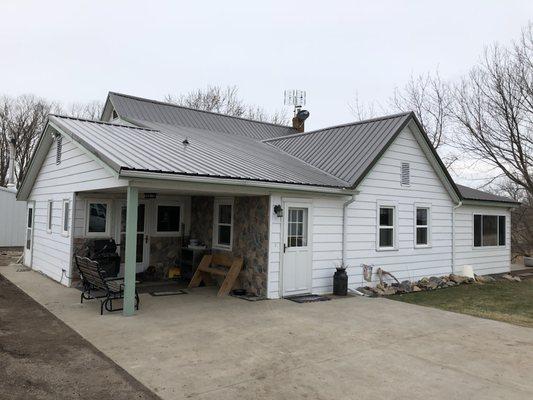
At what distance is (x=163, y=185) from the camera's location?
7.72 metres

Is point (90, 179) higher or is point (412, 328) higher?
point (90, 179)

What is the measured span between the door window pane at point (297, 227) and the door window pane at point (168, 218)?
387cm

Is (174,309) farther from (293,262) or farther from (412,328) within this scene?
(412,328)

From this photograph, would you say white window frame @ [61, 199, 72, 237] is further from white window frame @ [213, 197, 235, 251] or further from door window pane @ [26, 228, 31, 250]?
door window pane @ [26, 228, 31, 250]

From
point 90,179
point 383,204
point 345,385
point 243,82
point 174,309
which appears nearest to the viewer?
point 345,385

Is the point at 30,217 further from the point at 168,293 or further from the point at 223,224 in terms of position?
the point at 223,224

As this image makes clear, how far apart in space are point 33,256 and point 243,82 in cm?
2403

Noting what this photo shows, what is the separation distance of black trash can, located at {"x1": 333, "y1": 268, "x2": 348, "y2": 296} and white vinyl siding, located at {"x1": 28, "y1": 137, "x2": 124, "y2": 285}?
17.9 ft

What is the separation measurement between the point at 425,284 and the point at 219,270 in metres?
5.87

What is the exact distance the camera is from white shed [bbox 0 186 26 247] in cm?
2155

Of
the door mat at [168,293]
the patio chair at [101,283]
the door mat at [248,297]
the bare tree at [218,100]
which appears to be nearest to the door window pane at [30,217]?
the patio chair at [101,283]

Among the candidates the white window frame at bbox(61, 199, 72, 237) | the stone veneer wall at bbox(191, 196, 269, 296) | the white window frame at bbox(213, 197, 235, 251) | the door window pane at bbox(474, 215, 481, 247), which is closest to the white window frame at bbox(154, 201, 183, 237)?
the white window frame at bbox(213, 197, 235, 251)

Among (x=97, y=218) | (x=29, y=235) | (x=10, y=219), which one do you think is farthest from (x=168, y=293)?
(x=10, y=219)

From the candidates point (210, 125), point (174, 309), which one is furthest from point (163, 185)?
point (210, 125)
